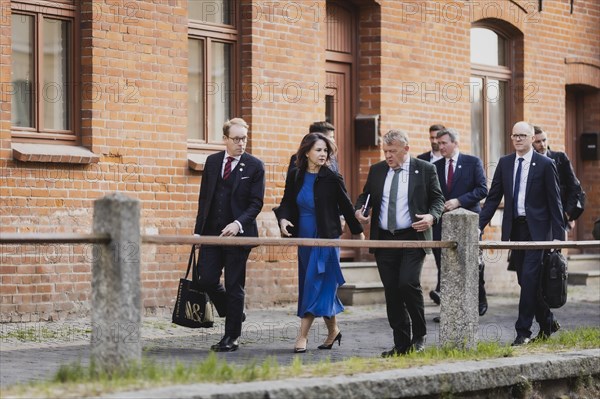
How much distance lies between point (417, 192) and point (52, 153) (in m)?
3.75

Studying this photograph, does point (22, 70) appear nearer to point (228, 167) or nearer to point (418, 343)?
point (228, 167)

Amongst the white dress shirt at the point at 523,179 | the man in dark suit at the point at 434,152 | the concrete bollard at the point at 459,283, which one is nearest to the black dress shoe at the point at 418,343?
the concrete bollard at the point at 459,283

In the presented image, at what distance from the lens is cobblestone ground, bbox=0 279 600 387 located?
962cm

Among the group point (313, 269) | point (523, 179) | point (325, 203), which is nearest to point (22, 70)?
point (325, 203)

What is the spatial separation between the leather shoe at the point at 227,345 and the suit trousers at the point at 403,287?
1.27m

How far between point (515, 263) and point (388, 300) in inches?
63.6

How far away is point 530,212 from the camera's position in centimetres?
1137

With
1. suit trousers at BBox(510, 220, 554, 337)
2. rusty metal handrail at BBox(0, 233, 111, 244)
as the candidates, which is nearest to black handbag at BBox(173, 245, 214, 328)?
suit trousers at BBox(510, 220, 554, 337)

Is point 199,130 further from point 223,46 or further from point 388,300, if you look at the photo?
point 388,300

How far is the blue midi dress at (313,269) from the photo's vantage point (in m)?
10.8

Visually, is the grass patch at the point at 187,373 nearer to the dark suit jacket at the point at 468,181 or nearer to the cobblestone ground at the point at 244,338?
the cobblestone ground at the point at 244,338

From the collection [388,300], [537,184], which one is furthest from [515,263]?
[388,300]

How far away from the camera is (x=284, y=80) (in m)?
14.9

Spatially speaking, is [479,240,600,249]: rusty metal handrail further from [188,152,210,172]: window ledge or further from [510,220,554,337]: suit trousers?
[188,152,210,172]: window ledge
